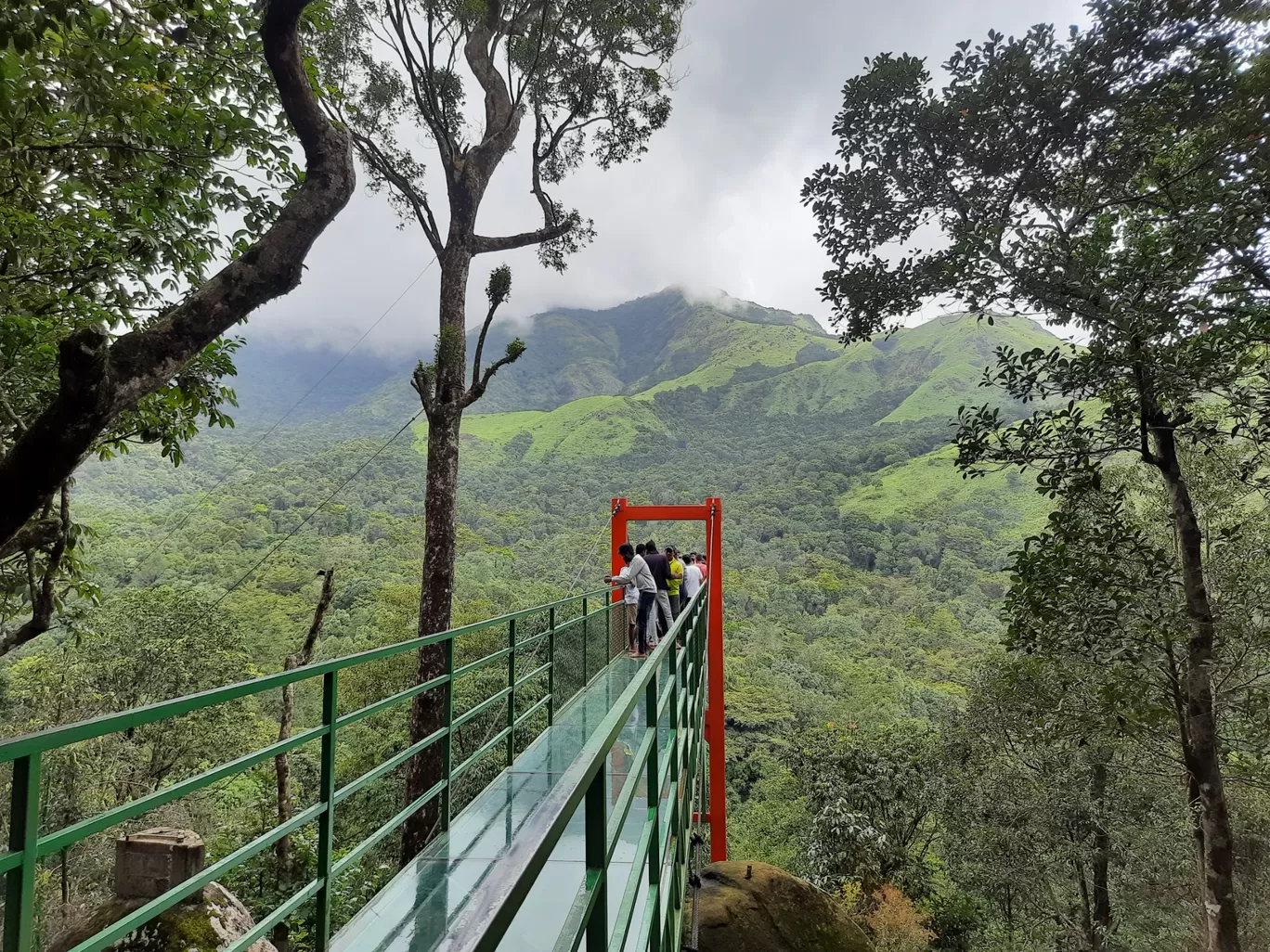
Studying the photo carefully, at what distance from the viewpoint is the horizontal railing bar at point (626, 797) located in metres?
1.11

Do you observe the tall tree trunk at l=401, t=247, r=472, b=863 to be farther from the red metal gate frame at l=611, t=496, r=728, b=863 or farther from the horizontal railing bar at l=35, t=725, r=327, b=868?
the horizontal railing bar at l=35, t=725, r=327, b=868

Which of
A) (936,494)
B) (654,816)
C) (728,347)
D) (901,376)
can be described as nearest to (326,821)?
(654,816)

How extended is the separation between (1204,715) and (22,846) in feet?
21.9

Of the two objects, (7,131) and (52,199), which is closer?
(7,131)

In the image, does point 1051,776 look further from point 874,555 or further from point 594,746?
point 874,555

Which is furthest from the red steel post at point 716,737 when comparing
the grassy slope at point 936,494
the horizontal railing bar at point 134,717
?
the grassy slope at point 936,494

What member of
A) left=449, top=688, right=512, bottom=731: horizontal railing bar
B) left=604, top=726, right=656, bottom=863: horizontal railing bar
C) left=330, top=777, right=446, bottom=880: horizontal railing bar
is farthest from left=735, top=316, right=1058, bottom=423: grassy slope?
left=604, top=726, right=656, bottom=863: horizontal railing bar

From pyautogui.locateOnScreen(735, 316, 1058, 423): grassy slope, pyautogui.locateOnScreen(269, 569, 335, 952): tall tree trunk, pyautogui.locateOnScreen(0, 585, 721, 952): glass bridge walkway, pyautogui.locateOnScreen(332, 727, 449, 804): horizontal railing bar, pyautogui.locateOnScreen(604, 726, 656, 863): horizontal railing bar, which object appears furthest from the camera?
pyautogui.locateOnScreen(735, 316, 1058, 423): grassy slope

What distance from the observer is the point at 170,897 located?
1.42 meters

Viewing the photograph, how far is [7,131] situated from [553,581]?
3643 cm

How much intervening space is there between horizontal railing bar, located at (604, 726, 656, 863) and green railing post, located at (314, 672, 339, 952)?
3.09ft

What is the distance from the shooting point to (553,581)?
38.9m

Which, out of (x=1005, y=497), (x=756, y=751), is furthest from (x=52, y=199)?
(x=1005, y=497)

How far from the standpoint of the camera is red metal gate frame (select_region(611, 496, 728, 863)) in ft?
27.2
